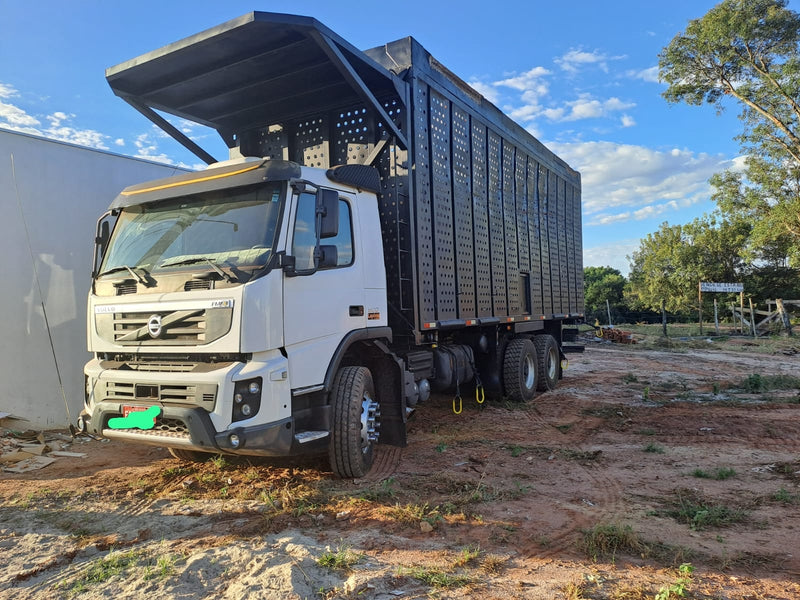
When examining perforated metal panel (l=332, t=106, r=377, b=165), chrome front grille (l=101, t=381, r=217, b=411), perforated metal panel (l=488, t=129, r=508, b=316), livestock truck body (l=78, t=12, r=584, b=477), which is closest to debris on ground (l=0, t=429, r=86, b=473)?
livestock truck body (l=78, t=12, r=584, b=477)

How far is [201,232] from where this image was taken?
4.55 meters

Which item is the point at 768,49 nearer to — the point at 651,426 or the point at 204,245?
the point at 651,426

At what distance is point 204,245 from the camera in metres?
4.48

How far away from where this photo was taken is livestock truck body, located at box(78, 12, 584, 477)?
162 inches

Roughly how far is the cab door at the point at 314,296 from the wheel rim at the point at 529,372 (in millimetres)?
4898

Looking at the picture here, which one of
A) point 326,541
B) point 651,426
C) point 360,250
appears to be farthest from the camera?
point 651,426

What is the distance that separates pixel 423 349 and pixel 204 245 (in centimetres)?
306

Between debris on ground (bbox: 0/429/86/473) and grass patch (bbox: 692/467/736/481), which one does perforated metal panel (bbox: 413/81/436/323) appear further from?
debris on ground (bbox: 0/429/86/473)

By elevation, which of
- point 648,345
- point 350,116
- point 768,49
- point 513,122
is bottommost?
point 648,345

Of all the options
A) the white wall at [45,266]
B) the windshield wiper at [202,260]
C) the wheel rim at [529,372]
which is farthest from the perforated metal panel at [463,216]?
the white wall at [45,266]

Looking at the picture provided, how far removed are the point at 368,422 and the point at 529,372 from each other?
16.8 feet

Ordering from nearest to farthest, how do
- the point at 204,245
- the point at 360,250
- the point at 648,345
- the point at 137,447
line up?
the point at 204,245, the point at 360,250, the point at 137,447, the point at 648,345

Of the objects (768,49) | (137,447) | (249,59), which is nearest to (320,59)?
(249,59)

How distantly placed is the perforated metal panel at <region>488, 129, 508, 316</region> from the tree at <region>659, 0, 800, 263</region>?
62.3 feet
